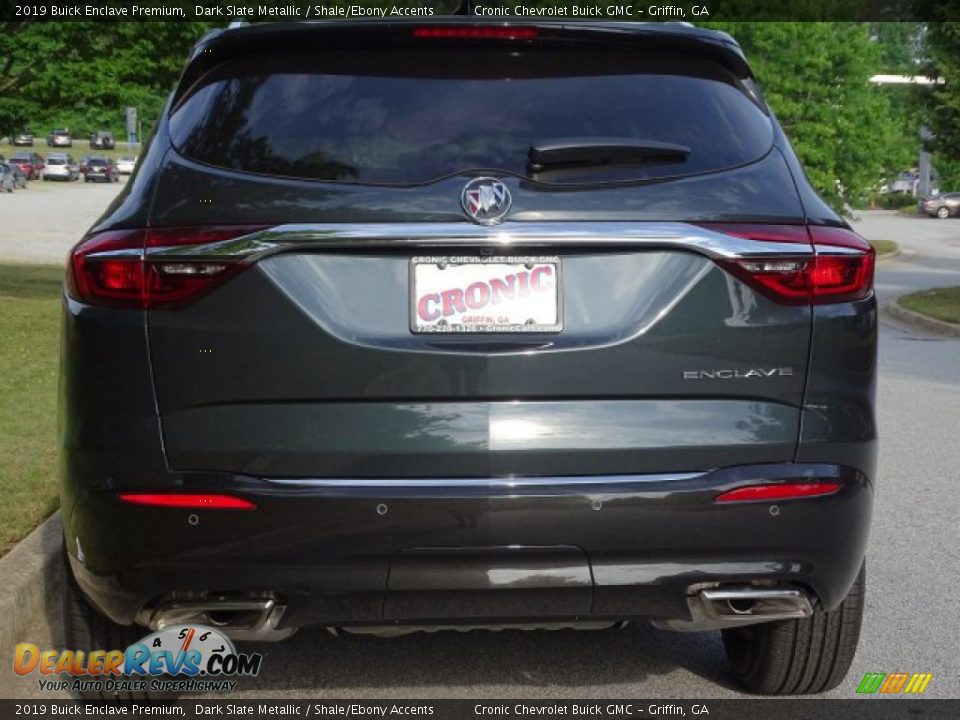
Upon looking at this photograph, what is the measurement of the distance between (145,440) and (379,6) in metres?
16.4

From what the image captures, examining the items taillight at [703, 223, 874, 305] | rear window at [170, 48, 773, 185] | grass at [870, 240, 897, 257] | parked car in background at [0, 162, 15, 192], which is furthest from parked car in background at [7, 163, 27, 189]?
taillight at [703, 223, 874, 305]

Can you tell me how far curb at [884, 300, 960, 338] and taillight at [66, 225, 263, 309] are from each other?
617 inches

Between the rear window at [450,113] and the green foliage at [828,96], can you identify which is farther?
the green foliage at [828,96]

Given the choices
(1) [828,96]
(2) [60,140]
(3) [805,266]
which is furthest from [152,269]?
(2) [60,140]

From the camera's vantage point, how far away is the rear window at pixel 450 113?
3.68 meters

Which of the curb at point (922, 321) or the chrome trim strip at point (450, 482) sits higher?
the chrome trim strip at point (450, 482)

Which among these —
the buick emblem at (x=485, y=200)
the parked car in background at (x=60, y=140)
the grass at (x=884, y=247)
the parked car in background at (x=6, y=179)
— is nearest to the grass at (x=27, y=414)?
the buick emblem at (x=485, y=200)

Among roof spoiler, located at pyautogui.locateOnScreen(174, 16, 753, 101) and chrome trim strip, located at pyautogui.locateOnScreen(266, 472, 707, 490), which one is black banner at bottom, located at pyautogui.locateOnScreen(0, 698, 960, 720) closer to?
chrome trim strip, located at pyautogui.locateOnScreen(266, 472, 707, 490)

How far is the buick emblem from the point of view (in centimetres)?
357

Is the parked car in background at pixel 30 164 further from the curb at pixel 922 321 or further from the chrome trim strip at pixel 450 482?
the chrome trim strip at pixel 450 482

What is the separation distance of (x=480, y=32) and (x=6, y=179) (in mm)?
76132

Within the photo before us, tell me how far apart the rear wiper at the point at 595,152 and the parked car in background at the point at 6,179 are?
74.5 meters

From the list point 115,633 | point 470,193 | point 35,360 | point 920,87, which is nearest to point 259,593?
point 115,633

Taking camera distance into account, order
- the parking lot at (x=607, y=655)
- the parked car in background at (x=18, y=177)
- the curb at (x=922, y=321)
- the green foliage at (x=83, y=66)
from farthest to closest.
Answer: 1. the parked car in background at (x=18, y=177)
2. the curb at (x=922, y=321)
3. the green foliage at (x=83, y=66)
4. the parking lot at (x=607, y=655)
